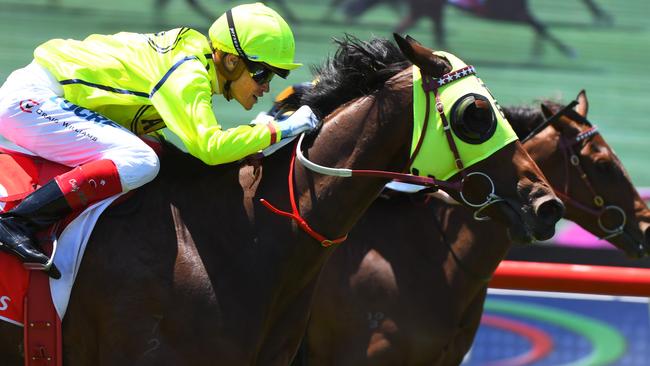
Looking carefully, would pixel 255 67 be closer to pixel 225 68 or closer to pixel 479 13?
pixel 225 68

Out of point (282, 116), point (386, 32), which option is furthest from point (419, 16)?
point (282, 116)

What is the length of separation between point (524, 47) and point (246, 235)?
5.59 meters

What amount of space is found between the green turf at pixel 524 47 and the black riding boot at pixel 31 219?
5.07m

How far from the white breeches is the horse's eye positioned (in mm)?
1019

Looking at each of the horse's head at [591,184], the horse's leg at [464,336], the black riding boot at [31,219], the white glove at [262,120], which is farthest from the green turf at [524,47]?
the black riding boot at [31,219]

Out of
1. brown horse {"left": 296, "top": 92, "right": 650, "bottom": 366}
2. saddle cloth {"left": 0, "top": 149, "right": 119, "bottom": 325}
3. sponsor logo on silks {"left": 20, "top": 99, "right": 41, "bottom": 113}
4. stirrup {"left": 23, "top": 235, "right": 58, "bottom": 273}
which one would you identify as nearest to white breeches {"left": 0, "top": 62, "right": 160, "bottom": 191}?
sponsor logo on silks {"left": 20, "top": 99, "right": 41, "bottom": 113}

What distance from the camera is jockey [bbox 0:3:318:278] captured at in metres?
3.33

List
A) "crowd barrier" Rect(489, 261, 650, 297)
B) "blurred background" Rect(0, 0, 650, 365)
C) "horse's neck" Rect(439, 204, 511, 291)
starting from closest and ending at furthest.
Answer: "horse's neck" Rect(439, 204, 511, 291) → "crowd barrier" Rect(489, 261, 650, 297) → "blurred background" Rect(0, 0, 650, 365)

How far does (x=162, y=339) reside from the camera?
332 cm

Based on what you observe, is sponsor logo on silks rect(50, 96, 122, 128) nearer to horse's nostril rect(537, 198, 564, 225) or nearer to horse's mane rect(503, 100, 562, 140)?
horse's nostril rect(537, 198, 564, 225)

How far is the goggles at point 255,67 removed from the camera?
11.5ft

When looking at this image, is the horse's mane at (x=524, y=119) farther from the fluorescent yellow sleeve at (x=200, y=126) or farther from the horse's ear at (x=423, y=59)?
the fluorescent yellow sleeve at (x=200, y=126)

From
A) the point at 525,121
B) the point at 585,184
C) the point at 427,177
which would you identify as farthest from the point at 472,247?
the point at 427,177

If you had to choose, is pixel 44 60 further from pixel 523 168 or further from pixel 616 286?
pixel 616 286
